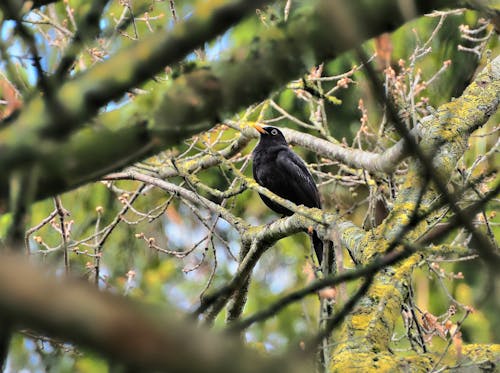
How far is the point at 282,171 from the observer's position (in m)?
7.00

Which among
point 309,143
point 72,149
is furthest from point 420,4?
point 309,143

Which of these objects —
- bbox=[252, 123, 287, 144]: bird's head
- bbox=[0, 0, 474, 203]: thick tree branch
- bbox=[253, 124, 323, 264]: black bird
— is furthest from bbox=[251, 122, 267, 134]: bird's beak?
bbox=[0, 0, 474, 203]: thick tree branch

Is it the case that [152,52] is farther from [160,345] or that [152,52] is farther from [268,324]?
[268,324]

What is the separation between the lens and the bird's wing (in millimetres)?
6961

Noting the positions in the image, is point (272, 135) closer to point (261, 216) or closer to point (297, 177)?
point (297, 177)

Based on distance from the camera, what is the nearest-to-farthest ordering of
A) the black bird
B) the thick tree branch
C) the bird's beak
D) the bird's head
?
the thick tree branch
the bird's beak
the bird's head
the black bird

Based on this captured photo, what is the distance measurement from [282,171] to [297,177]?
0.50ft

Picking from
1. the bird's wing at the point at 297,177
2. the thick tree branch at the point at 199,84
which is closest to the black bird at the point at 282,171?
the bird's wing at the point at 297,177

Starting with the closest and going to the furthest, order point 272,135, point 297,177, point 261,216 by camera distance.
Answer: point 272,135
point 297,177
point 261,216

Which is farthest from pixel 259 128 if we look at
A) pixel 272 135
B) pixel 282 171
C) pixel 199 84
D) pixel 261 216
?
pixel 199 84

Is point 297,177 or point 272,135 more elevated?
point 272,135

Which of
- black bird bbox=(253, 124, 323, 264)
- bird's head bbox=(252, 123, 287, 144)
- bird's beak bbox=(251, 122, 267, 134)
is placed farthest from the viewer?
black bird bbox=(253, 124, 323, 264)

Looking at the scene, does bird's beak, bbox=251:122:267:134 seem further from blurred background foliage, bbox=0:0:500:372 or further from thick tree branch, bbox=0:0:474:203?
thick tree branch, bbox=0:0:474:203

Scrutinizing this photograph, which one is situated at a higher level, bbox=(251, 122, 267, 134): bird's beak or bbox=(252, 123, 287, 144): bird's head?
Result: bbox=(252, 123, 287, 144): bird's head
